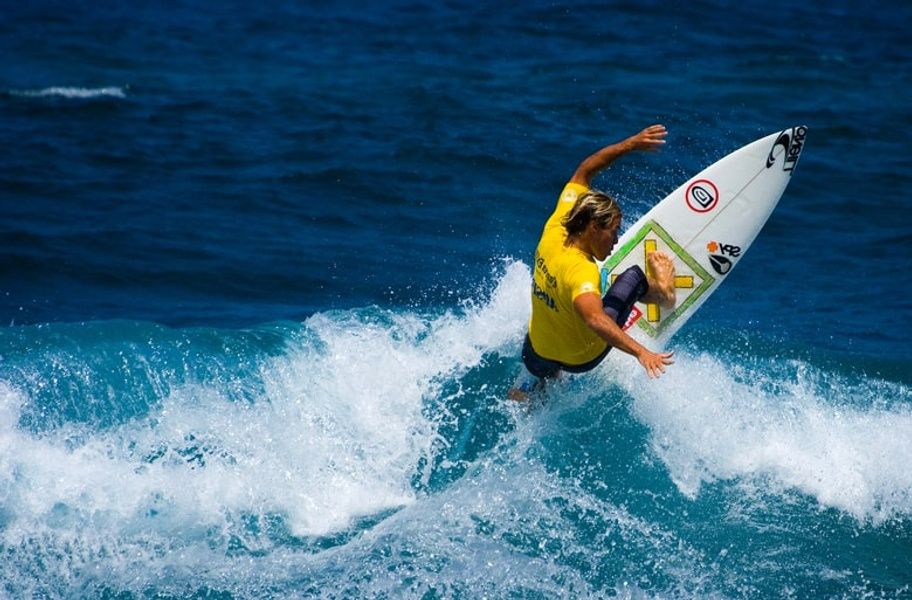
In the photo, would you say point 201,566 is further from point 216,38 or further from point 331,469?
point 216,38

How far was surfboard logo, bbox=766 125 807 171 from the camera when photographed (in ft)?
23.5

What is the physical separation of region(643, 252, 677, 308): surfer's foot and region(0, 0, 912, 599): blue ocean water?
53cm

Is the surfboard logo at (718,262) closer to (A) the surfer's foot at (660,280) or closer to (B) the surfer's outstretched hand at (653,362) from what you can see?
(A) the surfer's foot at (660,280)

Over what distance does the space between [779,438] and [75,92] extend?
12.3m

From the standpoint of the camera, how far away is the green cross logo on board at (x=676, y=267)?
7121 mm

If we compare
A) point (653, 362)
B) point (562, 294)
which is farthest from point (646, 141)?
point (653, 362)

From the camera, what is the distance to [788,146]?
23.6ft

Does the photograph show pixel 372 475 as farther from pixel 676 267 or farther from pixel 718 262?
pixel 718 262

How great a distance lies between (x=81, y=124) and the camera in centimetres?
1466

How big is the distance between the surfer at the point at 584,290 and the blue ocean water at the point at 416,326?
0.61 m

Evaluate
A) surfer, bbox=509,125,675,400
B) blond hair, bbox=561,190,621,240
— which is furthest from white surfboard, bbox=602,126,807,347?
blond hair, bbox=561,190,621,240

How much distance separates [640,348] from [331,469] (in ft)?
6.79

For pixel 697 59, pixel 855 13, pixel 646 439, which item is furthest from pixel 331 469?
pixel 855 13

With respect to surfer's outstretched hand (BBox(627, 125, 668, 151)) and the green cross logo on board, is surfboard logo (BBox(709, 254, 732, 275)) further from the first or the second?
surfer's outstretched hand (BBox(627, 125, 668, 151))
